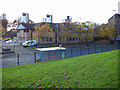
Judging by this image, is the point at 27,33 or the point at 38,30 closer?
the point at 38,30

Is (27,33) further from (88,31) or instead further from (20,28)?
(88,31)

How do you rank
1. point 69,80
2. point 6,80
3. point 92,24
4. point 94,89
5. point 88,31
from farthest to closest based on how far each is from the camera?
point 92,24
point 88,31
point 6,80
point 69,80
point 94,89

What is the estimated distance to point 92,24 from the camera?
157 ft

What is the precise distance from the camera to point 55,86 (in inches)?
244

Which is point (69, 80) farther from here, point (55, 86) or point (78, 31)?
point (78, 31)

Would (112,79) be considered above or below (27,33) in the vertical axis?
below

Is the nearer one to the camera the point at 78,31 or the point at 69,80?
the point at 69,80

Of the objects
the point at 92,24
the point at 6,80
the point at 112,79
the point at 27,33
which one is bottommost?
the point at 6,80

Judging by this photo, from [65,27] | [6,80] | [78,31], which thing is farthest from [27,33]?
[6,80]

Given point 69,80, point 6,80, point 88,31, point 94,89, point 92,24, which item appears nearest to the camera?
point 94,89

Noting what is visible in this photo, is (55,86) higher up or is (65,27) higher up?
(65,27)

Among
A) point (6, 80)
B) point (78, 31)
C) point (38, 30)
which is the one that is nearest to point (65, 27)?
point (78, 31)

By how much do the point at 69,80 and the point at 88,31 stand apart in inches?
1552

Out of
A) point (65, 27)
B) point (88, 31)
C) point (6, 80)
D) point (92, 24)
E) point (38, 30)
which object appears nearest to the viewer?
point (6, 80)
